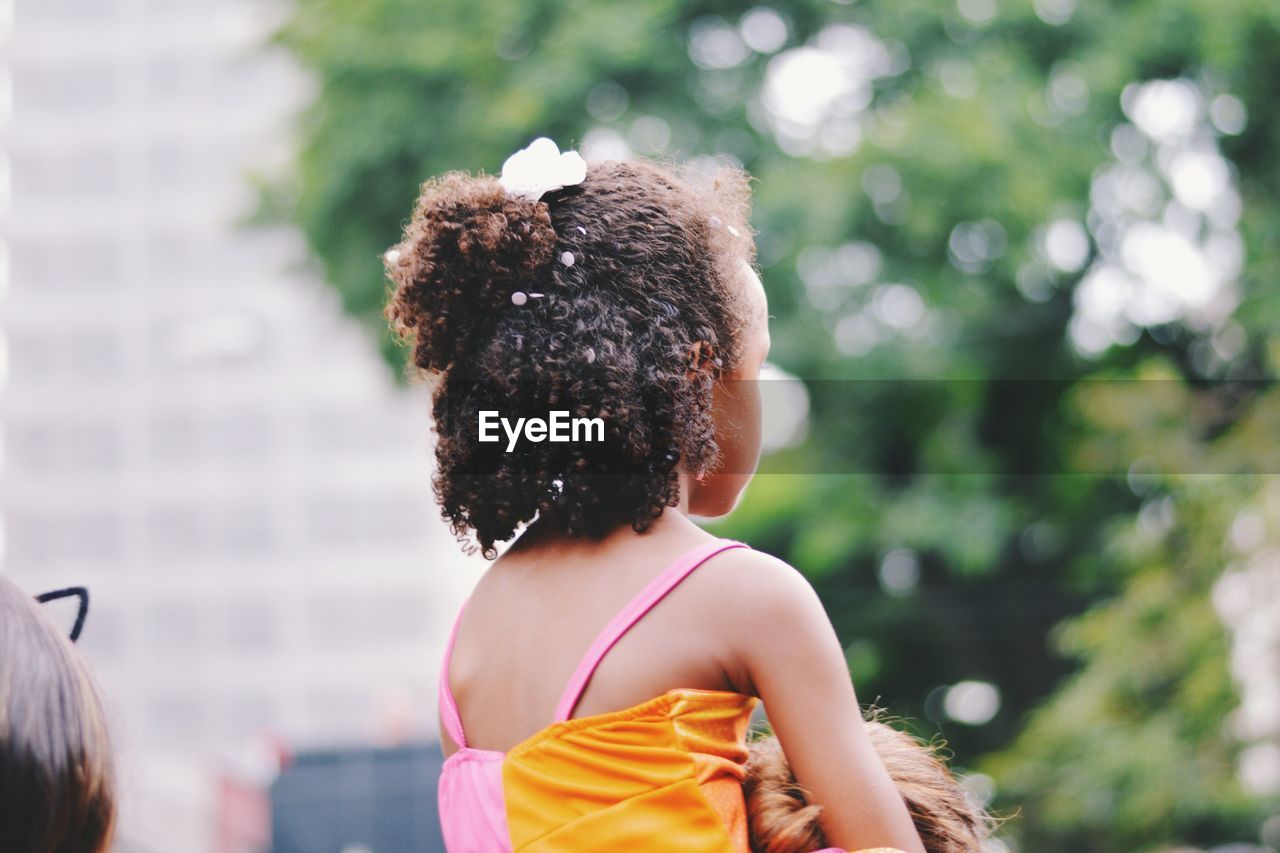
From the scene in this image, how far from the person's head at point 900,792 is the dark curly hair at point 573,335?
32cm

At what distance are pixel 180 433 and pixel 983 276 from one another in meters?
38.9

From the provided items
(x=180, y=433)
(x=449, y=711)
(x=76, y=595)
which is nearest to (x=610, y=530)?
(x=449, y=711)

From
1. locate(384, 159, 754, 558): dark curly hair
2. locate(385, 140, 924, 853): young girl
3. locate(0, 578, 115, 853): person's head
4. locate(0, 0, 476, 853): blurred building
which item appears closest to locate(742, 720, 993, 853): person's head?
locate(385, 140, 924, 853): young girl

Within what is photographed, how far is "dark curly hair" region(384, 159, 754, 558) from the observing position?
170 cm

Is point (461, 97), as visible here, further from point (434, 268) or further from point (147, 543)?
point (147, 543)

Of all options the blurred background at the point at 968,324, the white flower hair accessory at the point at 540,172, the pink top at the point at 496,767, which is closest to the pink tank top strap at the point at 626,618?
the pink top at the point at 496,767

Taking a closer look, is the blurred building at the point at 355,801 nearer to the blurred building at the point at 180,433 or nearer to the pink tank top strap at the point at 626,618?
the pink tank top strap at the point at 626,618

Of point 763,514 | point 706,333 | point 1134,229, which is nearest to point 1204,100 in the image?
point 1134,229

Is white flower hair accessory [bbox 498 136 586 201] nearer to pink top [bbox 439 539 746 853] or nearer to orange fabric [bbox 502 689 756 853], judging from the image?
pink top [bbox 439 539 746 853]

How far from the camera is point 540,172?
1.80 metres

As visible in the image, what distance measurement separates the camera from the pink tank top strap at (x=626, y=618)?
1.62 m

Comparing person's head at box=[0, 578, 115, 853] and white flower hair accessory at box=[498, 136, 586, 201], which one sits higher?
white flower hair accessory at box=[498, 136, 586, 201]

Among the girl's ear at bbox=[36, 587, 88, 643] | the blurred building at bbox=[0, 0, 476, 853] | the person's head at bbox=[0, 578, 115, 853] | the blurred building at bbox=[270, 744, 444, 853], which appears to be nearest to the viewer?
the person's head at bbox=[0, 578, 115, 853]

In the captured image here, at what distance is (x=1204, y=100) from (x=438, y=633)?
36293 millimetres
